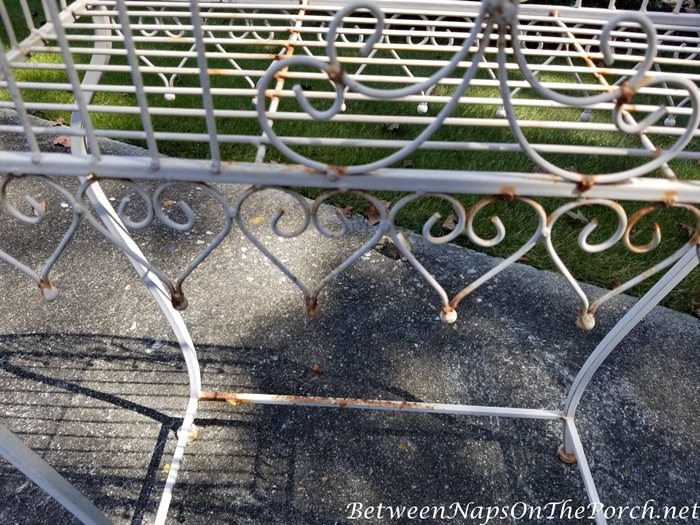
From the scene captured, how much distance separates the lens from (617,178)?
84 centimetres

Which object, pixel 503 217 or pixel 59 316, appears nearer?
pixel 59 316

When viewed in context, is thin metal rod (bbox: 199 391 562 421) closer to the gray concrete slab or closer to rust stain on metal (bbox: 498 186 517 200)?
the gray concrete slab

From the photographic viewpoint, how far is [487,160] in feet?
8.83

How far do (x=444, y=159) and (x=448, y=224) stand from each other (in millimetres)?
462

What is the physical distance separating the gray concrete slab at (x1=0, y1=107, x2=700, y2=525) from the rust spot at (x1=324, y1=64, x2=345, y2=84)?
1204 millimetres

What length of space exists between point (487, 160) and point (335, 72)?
209 centimetres

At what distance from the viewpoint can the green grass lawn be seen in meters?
2.28

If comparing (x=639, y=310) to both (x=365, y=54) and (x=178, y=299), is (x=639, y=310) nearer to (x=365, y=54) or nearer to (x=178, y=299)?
(x=365, y=54)

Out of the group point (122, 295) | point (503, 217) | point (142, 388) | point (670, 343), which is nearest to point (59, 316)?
point (122, 295)

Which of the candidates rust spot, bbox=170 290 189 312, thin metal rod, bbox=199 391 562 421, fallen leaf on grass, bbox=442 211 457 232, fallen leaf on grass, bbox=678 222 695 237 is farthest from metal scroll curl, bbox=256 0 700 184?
Answer: fallen leaf on grass, bbox=678 222 695 237

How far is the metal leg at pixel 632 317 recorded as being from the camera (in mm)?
1132

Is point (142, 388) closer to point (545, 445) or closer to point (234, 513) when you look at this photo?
point (234, 513)

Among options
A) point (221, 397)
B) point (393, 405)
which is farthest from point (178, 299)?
point (393, 405)

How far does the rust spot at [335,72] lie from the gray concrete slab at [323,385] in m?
1.20
